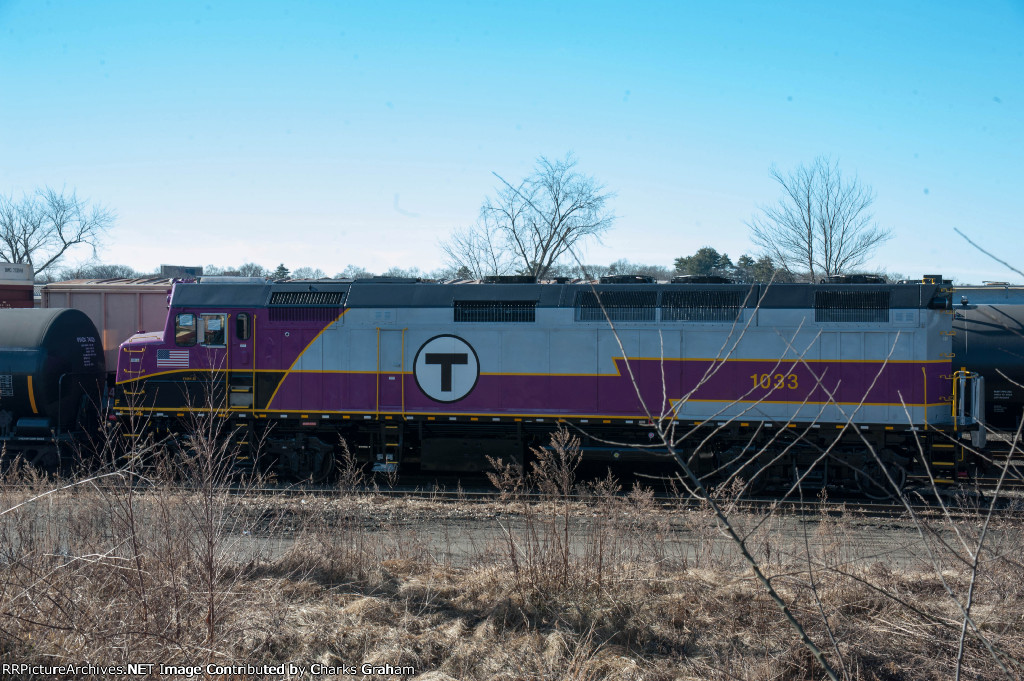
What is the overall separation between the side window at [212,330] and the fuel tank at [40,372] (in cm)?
304

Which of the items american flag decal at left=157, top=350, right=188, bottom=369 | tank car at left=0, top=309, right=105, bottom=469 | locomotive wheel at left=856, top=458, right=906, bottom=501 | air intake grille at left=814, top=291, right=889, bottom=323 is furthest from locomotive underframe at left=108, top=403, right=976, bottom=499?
air intake grille at left=814, top=291, right=889, bottom=323

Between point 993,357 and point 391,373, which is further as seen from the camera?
point 993,357

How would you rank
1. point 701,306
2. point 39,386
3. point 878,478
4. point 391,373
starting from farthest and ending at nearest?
1. point 39,386
2. point 391,373
3. point 701,306
4. point 878,478

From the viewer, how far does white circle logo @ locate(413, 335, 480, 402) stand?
13.8 m

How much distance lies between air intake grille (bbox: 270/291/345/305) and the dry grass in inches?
237

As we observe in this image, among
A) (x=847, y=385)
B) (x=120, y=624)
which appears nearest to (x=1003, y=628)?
(x=847, y=385)

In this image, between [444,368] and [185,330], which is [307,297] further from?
[444,368]

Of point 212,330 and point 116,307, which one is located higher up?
point 116,307

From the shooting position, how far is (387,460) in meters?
14.1

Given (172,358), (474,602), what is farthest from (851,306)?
(172,358)

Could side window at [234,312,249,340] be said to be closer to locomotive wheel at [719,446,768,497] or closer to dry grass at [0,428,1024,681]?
dry grass at [0,428,1024,681]

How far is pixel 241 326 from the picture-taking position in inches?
561

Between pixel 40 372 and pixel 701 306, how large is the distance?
12.8 metres

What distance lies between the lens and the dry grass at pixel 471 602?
572cm
